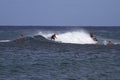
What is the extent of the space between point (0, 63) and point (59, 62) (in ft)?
11.1

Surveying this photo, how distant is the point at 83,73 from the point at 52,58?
6723mm

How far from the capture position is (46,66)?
76.6 ft

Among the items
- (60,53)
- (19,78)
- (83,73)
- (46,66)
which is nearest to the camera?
(19,78)

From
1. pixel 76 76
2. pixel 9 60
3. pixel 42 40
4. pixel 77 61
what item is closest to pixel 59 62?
pixel 77 61

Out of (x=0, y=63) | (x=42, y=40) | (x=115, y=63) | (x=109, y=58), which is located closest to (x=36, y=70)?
(x=0, y=63)

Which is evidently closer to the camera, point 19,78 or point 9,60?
point 19,78

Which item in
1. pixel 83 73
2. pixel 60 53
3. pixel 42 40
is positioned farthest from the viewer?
pixel 42 40

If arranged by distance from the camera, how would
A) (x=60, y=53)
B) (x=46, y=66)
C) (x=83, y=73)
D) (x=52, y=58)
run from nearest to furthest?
(x=83, y=73) < (x=46, y=66) < (x=52, y=58) < (x=60, y=53)

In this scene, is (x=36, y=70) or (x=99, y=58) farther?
(x=99, y=58)

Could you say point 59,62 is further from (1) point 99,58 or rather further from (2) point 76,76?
(2) point 76,76

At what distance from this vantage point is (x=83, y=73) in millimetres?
20828

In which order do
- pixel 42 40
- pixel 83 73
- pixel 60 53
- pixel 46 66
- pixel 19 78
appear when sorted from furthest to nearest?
1. pixel 42 40
2. pixel 60 53
3. pixel 46 66
4. pixel 83 73
5. pixel 19 78

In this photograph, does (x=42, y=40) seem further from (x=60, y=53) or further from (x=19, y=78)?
(x=19, y=78)

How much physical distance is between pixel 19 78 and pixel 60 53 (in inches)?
448
